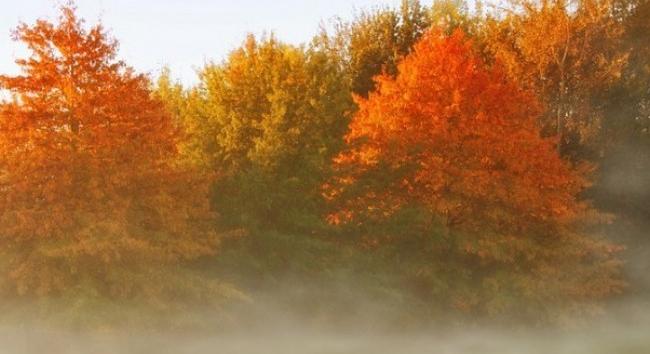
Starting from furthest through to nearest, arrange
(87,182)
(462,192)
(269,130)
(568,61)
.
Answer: (568,61) < (269,130) < (462,192) < (87,182)

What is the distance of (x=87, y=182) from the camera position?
2675 cm

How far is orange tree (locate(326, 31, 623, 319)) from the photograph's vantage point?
103 feet

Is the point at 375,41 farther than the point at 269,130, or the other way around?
the point at 375,41

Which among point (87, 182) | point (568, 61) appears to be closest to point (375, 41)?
point (568, 61)

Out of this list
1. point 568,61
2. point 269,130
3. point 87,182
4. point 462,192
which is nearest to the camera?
point 87,182

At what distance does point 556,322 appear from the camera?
32250 millimetres

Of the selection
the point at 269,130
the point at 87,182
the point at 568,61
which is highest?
the point at 568,61

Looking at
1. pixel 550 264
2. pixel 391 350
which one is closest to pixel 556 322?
pixel 550 264

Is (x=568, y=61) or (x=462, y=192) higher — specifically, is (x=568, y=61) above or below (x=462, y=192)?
above

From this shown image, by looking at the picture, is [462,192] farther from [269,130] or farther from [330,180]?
[269,130]

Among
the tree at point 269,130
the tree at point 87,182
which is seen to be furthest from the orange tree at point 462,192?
the tree at point 87,182

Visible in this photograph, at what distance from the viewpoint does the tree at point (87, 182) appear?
25.6 m

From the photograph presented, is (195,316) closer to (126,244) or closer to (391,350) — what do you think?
(126,244)

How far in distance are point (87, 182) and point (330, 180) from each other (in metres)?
9.03
